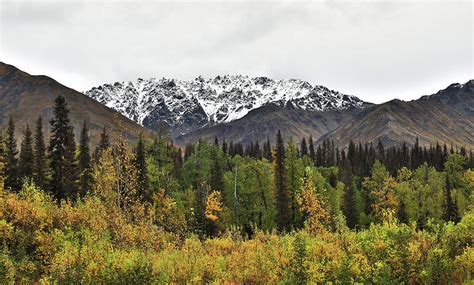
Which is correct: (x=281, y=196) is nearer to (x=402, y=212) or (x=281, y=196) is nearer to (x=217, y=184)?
(x=217, y=184)

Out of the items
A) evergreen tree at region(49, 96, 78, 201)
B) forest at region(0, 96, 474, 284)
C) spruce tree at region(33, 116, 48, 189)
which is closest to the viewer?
forest at region(0, 96, 474, 284)

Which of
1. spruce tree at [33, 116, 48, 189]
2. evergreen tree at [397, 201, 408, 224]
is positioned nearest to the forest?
spruce tree at [33, 116, 48, 189]

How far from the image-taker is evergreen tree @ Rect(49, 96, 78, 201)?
48.6 metres

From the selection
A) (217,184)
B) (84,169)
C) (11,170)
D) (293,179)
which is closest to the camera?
(11,170)

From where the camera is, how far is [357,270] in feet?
47.4

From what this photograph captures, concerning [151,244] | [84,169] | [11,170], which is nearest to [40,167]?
[11,170]

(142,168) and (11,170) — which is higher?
(11,170)

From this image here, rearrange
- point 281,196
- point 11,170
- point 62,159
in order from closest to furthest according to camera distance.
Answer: point 62,159, point 11,170, point 281,196

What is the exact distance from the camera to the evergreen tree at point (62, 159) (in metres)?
48.6

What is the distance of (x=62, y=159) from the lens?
1946 inches

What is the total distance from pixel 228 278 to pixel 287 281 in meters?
2.85

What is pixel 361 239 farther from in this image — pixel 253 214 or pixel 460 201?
pixel 460 201

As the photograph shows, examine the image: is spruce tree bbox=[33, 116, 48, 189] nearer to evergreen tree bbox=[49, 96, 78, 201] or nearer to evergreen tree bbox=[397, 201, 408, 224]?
evergreen tree bbox=[49, 96, 78, 201]

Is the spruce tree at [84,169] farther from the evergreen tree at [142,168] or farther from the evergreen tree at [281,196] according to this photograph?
the evergreen tree at [281,196]
